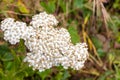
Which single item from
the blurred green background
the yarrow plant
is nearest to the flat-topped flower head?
the yarrow plant

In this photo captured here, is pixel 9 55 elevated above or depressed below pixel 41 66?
above

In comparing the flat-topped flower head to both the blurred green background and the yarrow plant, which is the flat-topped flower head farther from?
the blurred green background

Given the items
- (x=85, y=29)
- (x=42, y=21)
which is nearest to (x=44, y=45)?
(x=42, y=21)

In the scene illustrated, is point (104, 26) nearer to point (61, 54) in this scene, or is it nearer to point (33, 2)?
point (33, 2)

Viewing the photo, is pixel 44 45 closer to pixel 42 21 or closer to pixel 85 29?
pixel 42 21

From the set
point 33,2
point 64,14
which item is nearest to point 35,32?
point 33,2

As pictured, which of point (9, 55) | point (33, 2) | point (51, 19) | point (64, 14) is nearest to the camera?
point (51, 19)

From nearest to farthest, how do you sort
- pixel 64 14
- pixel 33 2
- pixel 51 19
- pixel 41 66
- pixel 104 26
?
pixel 41 66
pixel 51 19
pixel 33 2
pixel 64 14
pixel 104 26

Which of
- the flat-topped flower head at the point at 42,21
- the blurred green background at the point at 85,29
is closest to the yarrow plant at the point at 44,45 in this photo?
the flat-topped flower head at the point at 42,21
